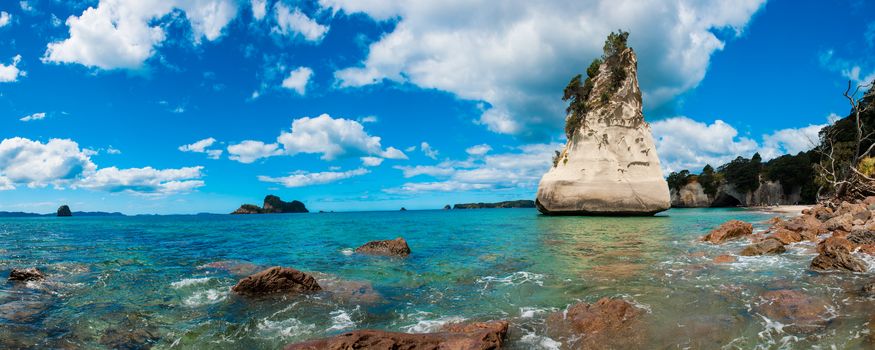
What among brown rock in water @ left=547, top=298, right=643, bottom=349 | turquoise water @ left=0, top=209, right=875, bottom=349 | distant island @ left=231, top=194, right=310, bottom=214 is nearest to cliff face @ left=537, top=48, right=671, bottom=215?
turquoise water @ left=0, top=209, right=875, bottom=349

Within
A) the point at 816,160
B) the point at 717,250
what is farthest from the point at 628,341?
the point at 816,160

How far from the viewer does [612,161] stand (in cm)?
4716

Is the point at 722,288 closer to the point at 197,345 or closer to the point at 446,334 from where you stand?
the point at 446,334

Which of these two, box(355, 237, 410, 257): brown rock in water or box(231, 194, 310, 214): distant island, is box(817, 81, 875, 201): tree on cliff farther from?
box(231, 194, 310, 214): distant island

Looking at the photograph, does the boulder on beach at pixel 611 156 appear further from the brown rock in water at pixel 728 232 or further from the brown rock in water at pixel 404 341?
the brown rock in water at pixel 404 341

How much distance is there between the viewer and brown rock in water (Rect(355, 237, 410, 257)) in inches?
687

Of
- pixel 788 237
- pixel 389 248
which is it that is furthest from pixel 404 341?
pixel 788 237

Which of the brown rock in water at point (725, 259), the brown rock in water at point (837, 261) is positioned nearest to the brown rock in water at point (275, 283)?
the brown rock in water at point (725, 259)

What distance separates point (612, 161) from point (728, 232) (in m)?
29.0

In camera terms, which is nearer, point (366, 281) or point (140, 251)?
point (366, 281)

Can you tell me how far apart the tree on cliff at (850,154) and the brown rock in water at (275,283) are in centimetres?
2532

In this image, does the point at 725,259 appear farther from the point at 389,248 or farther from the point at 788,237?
the point at 389,248

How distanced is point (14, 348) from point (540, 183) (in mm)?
50493

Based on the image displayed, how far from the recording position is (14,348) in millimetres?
6387
